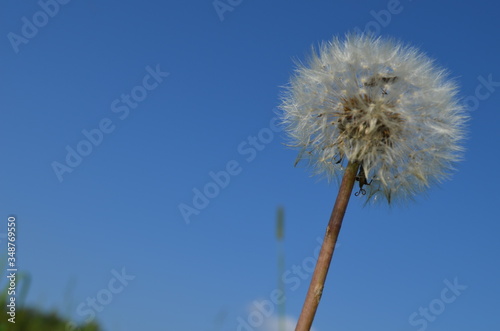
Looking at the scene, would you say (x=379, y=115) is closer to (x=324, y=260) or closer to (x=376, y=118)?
(x=376, y=118)

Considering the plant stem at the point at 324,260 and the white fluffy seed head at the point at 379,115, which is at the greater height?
the white fluffy seed head at the point at 379,115

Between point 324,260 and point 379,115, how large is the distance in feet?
4.43

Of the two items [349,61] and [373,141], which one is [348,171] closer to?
[373,141]

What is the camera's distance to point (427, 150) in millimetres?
5078

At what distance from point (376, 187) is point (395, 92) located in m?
0.86

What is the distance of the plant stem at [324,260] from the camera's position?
4.38 meters

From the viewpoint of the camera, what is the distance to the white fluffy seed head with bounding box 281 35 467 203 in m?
4.88

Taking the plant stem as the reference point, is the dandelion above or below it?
above

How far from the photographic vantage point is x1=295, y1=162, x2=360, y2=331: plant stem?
14.4ft

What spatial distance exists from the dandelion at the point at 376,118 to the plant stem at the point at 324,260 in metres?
0.02

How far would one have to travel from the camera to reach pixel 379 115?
15.9ft

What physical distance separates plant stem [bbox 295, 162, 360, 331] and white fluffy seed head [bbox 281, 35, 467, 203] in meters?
0.37

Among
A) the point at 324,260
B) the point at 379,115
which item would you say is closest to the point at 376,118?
the point at 379,115

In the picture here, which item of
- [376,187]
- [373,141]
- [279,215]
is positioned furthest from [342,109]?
[279,215]
